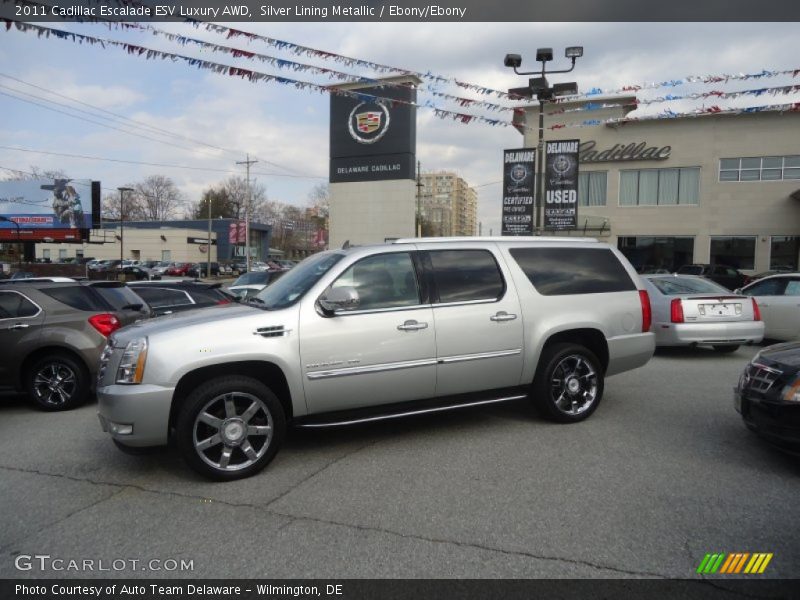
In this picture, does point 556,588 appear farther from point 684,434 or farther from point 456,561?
point 684,434

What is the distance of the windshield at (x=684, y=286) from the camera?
32.0 ft

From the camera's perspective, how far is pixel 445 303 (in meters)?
5.17

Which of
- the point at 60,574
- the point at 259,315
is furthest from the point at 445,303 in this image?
the point at 60,574

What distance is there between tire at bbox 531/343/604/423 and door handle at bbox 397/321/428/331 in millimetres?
1402

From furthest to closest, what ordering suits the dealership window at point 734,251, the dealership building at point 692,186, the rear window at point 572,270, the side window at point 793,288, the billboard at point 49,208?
the billboard at point 49,208 < the dealership window at point 734,251 < the dealership building at point 692,186 < the side window at point 793,288 < the rear window at point 572,270

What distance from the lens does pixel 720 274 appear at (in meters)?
26.8

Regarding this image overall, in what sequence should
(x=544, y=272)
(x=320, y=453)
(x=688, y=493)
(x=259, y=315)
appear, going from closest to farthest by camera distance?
(x=688, y=493), (x=259, y=315), (x=320, y=453), (x=544, y=272)

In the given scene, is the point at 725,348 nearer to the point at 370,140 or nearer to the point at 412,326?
the point at 412,326

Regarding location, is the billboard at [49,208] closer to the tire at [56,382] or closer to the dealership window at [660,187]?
the dealership window at [660,187]

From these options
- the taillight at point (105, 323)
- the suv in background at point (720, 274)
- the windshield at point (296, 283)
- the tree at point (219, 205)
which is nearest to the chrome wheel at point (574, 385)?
the windshield at point (296, 283)

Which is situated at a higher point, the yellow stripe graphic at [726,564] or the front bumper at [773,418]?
the front bumper at [773,418]

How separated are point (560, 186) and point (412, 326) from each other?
1571 centimetres

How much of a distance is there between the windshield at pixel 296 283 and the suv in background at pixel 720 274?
79.8ft

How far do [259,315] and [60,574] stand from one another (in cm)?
212
